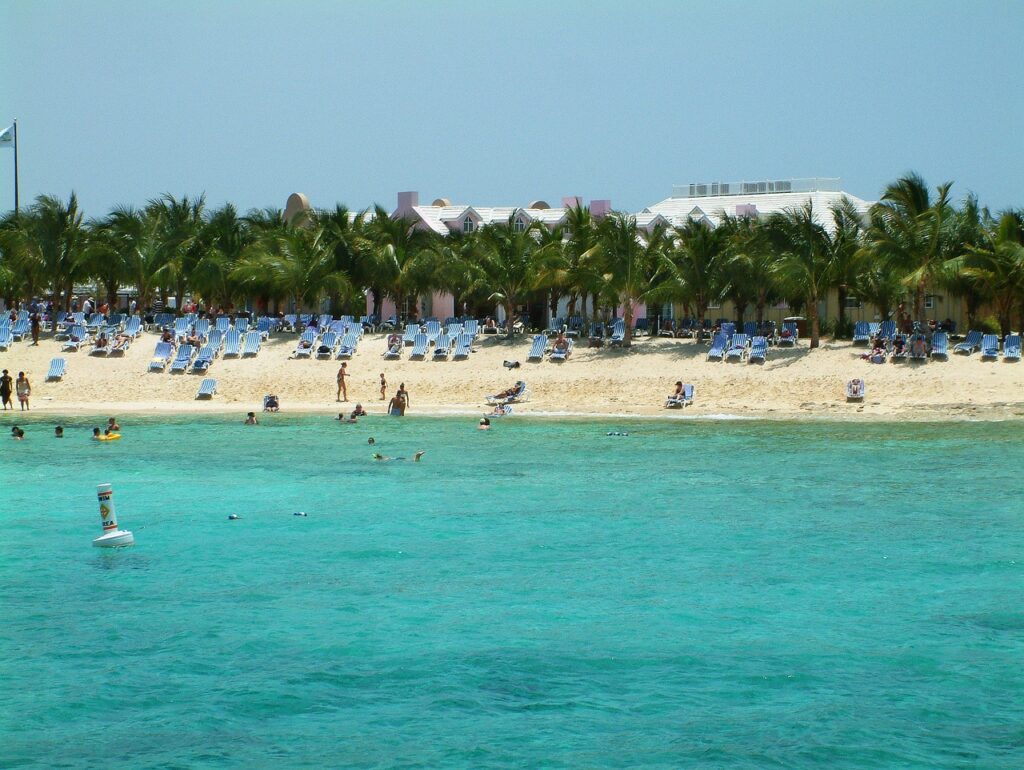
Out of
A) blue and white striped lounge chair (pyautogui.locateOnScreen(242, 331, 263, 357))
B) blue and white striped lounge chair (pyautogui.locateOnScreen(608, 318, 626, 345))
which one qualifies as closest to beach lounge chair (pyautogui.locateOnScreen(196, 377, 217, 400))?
blue and white striped lounge chair (pyautogui.locateOnScreen(242, 331, 263, 357))

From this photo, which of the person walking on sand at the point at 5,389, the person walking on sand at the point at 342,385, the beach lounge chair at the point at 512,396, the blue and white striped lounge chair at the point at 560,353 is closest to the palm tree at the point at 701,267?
the blue and white striped lounge chair at the point at 560,353

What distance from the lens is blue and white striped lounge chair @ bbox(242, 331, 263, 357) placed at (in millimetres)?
38562

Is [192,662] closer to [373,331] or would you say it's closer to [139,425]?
[139,425]

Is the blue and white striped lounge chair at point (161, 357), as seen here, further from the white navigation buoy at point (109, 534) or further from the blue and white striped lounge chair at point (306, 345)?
the white navigation buoy at point (109, 534)

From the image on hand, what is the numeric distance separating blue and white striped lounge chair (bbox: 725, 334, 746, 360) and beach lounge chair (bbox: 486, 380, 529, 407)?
5816 millimetres

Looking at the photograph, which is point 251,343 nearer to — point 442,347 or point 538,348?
point 442,347

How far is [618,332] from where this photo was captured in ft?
128

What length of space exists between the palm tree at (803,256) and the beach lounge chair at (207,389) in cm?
1574

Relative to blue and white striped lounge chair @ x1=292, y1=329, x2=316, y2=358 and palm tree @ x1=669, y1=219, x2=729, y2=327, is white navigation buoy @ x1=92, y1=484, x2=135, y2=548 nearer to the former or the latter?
blue and white striped lounge chair @ x1=292, y1=329, x2=316, y2=358

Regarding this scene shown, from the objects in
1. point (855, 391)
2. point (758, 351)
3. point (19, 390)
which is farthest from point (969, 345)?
point (19, 390)

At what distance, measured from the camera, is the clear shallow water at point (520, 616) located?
990cm

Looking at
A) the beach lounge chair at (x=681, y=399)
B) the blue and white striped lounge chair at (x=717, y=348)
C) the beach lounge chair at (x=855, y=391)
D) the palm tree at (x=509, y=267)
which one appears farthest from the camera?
the palm tree at (x=509, y=267)

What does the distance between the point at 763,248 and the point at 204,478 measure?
779 inches

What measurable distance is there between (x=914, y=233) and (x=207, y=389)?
19336mm
